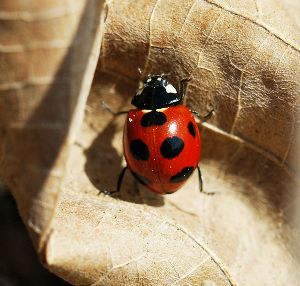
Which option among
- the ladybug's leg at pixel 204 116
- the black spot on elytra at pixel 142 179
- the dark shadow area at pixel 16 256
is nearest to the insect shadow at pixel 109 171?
the black spot on elytra at pixel 142 179

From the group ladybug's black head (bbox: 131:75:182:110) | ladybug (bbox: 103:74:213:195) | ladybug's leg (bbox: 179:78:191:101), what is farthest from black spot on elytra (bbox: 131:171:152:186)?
ladybug's leg (bbox: 179:78:191:101)

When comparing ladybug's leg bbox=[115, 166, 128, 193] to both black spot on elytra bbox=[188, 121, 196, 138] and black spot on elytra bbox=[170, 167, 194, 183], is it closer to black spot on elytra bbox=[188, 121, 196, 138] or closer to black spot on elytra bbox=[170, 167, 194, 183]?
black spot on elytra bbox=[170, 167, 194, 183]

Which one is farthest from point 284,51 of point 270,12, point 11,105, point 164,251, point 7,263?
point 7,263

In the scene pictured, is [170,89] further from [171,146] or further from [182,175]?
[182,175]

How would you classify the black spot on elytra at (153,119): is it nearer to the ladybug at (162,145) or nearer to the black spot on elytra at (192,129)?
the ladybug at (162,145)

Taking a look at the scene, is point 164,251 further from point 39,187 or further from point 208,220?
point 39,187
